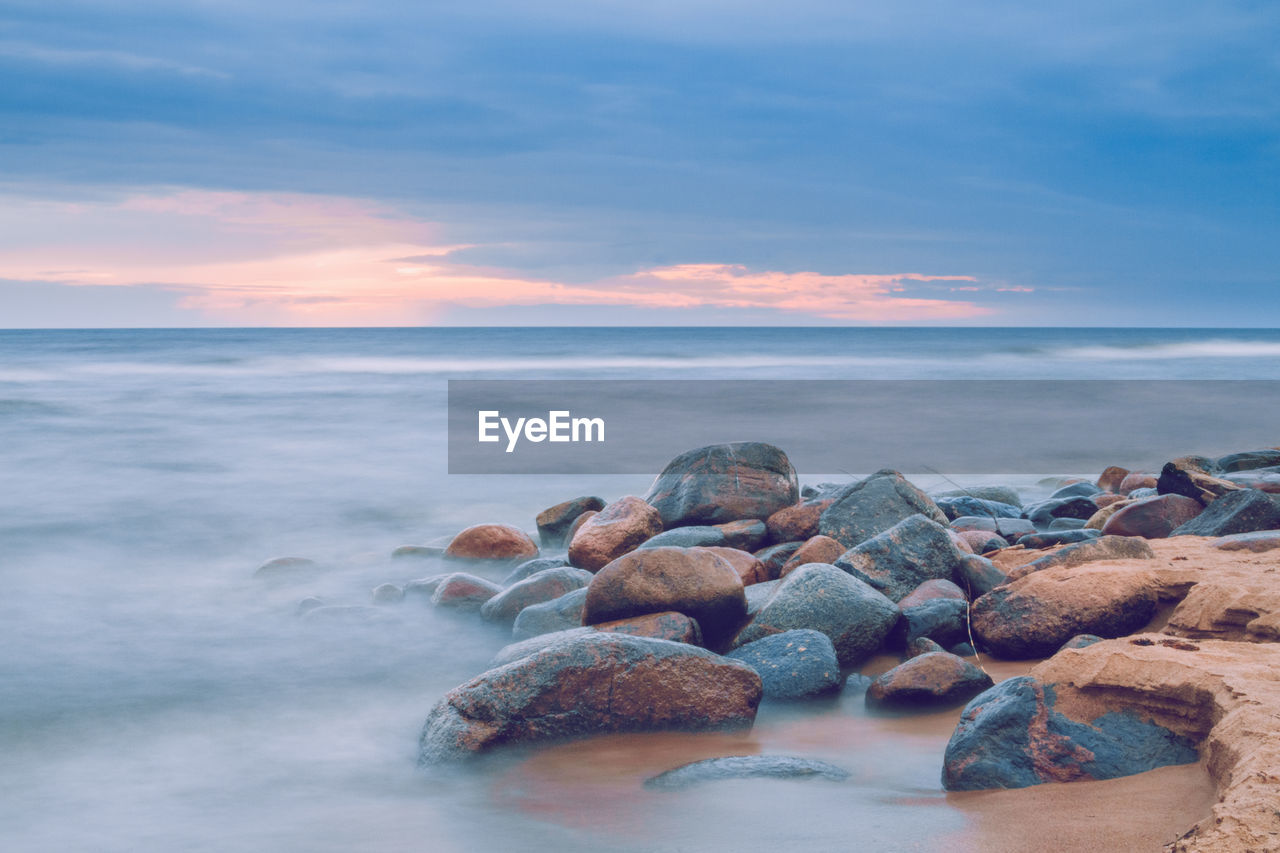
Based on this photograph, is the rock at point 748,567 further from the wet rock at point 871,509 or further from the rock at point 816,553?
the wet rock at point 871,509

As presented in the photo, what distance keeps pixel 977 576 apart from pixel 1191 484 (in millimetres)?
1871

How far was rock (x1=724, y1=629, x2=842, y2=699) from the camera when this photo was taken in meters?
4.59

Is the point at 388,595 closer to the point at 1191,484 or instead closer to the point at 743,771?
the point at 743,771

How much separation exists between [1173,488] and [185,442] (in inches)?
579

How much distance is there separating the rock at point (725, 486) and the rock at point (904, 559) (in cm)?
172

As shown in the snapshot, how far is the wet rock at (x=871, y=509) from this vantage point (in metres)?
6.59

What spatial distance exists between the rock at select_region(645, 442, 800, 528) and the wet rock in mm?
741

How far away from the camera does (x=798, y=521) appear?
7.06 m

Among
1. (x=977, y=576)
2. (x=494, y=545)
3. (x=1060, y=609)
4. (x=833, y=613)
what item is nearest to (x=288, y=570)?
(x=494, y=545)

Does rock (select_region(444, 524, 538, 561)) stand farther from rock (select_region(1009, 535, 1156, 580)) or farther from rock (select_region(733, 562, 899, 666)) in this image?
rock (select_region(1009, 535, 1156, 580))

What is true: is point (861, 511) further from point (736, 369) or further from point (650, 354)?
point (650, 354)

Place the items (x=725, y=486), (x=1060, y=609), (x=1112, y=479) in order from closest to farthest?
(x=1060, y=609) → (x=725, y=486) → (x=1112, y=479)

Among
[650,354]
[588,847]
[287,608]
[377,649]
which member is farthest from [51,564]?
[650,354]

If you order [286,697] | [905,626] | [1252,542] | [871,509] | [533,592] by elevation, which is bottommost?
[286,697]
